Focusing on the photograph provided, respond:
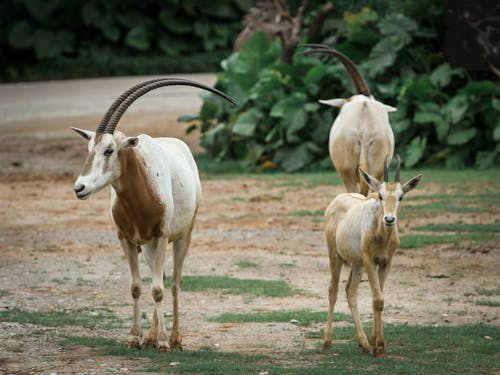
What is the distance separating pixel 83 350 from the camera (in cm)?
781

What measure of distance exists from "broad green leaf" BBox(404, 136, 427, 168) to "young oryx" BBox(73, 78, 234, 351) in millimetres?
9325

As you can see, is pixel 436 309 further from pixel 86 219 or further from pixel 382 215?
pixel 86 219

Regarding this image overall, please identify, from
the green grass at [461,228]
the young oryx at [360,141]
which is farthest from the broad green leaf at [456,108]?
the young oryx at [360,141]

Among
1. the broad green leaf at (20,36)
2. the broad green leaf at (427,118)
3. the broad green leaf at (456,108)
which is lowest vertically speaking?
the broad green leaf at (427,118)

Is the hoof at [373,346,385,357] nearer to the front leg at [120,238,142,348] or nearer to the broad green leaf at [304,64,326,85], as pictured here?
the front leg at [120,238,142,348]

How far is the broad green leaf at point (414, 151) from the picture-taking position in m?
17.2

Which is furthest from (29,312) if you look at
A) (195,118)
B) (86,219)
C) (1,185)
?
(195,118)

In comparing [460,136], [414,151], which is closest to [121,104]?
[414,151]

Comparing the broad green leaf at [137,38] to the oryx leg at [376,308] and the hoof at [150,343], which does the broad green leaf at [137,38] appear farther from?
the oryx leg at [376,308]

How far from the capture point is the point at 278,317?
361 inches

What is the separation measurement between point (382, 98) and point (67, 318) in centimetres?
1041

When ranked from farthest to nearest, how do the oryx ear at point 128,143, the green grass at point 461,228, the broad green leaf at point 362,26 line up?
the broad green leaf at point 362,26 → the green grass at point 461,228 → the oryx ear at point 128,143

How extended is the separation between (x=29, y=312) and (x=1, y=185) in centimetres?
852

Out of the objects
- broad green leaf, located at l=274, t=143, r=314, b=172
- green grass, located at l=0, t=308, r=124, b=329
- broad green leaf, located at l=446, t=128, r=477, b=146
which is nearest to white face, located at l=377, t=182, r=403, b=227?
green grass, located at l=0, t=308, r=124, b=329
